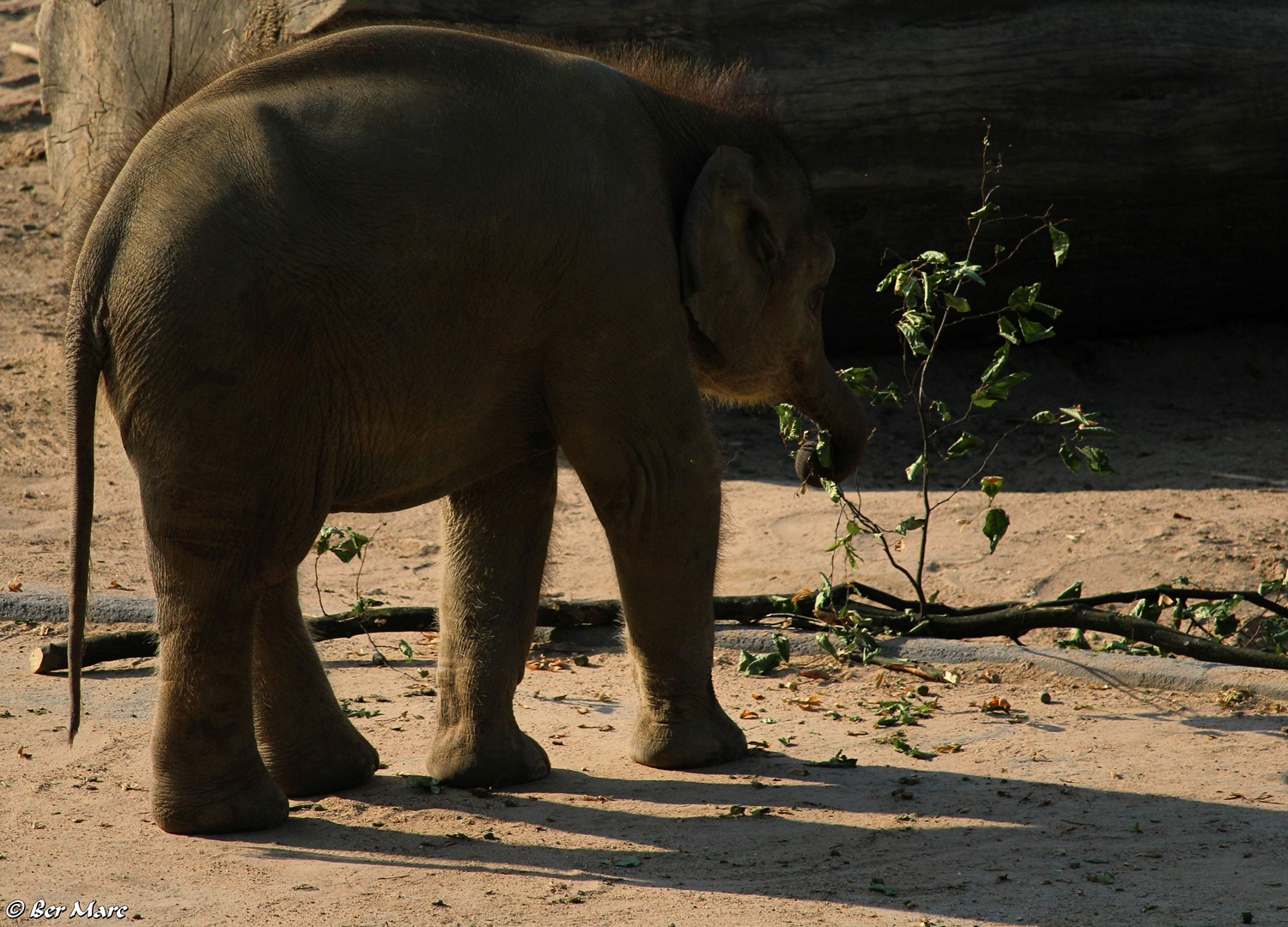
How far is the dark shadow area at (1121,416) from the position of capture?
7570 millimetres

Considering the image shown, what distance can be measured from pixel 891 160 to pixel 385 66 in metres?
4.67

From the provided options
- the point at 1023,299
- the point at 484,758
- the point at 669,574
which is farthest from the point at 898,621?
the point at 484,758

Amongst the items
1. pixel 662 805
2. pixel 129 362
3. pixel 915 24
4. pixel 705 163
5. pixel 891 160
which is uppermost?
pixel 915 24

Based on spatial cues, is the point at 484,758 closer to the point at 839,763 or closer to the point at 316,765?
the point at 316,765

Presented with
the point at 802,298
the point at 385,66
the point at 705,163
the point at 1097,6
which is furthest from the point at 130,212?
the point at 1097,6

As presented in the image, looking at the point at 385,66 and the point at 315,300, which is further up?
the point at 385,66

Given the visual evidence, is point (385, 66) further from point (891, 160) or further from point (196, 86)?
point (891, 160)

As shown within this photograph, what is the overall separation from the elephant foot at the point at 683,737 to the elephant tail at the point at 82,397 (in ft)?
5.07

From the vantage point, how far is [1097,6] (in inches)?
307

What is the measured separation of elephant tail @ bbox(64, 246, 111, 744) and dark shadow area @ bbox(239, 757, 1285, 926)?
687mm

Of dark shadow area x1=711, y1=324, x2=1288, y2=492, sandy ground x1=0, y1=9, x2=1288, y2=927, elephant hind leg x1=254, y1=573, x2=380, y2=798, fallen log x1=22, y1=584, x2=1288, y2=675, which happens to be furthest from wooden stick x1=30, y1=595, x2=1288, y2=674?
dark shadow area x1=711, y1=324, x2=1288, y2=492

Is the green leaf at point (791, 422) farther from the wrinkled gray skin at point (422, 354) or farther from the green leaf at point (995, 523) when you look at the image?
the wrinkled gray skin at point (422, 354)

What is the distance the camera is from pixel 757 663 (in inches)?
197

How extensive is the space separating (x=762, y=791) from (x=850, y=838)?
0.42 metres
